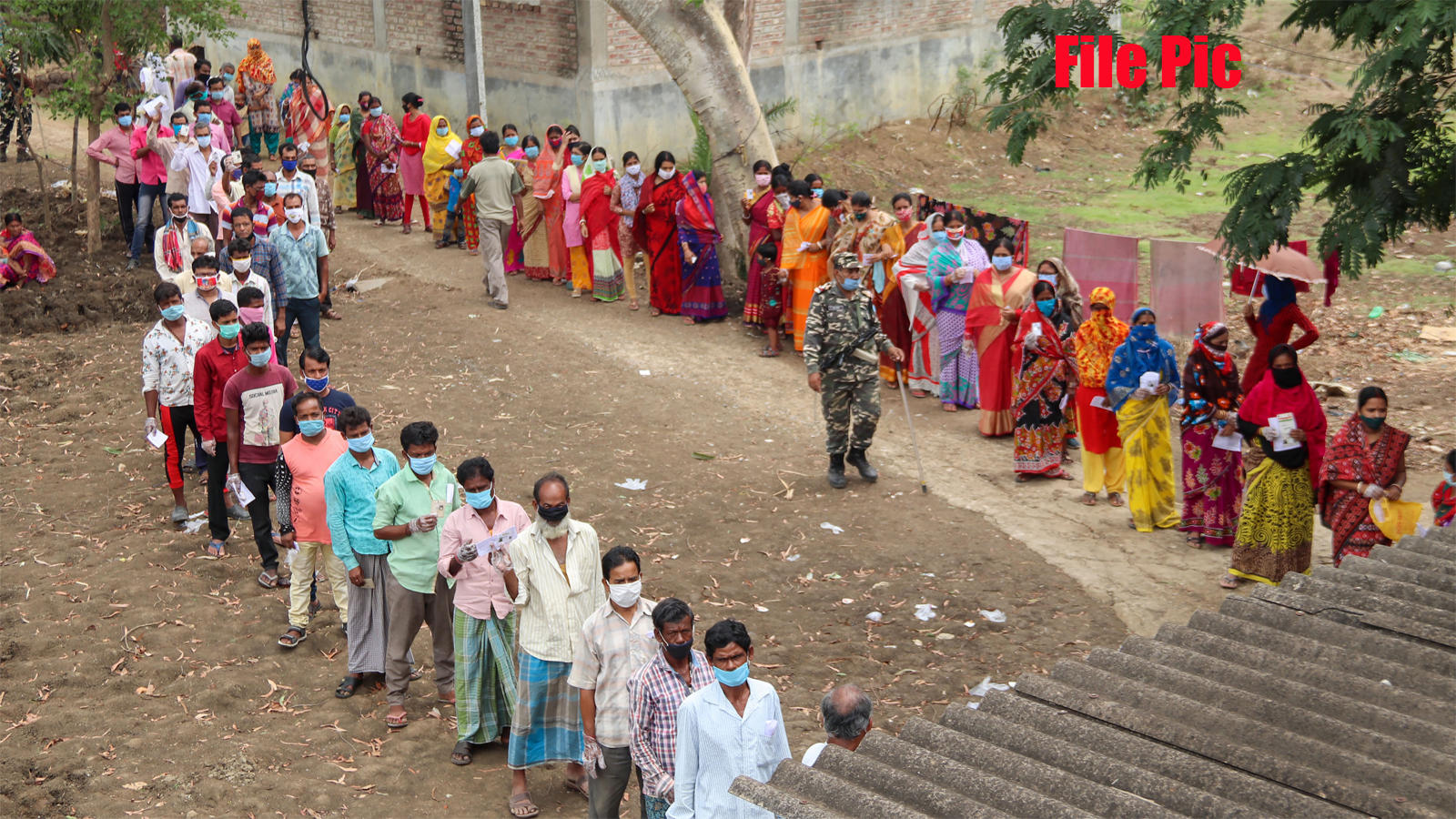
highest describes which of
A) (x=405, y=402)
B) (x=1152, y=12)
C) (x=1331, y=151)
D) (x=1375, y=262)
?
(x=1152, y=12)

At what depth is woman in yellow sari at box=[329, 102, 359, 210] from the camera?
17656 mm

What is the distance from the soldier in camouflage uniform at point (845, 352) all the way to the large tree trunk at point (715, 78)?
4534 millimetres

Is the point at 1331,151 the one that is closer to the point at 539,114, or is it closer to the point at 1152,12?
the point at 1152,12

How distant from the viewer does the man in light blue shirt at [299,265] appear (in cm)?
1130

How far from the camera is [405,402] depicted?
1156 centimetres

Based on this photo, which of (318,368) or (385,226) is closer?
(318,368)

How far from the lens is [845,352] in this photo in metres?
9.85

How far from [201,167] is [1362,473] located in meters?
11.1

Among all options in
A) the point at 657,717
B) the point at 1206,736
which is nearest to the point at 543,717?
the point at 657,717

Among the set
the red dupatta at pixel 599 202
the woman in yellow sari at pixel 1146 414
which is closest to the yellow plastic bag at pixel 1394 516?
the woman in yellow sari at pixel 1146 414

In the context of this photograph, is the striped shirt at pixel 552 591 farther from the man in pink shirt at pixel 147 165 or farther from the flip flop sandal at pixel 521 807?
the man in pink shirt at pixel 147 165

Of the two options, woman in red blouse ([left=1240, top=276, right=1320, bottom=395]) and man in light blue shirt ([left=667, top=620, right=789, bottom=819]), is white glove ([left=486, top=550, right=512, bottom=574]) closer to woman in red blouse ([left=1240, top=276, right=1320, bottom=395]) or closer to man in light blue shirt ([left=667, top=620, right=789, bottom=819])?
man in light blue shirt ([left=667, top=620, right=789, bottom=819])

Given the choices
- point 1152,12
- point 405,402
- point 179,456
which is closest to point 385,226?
point 405,402

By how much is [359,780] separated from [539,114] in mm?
13048
